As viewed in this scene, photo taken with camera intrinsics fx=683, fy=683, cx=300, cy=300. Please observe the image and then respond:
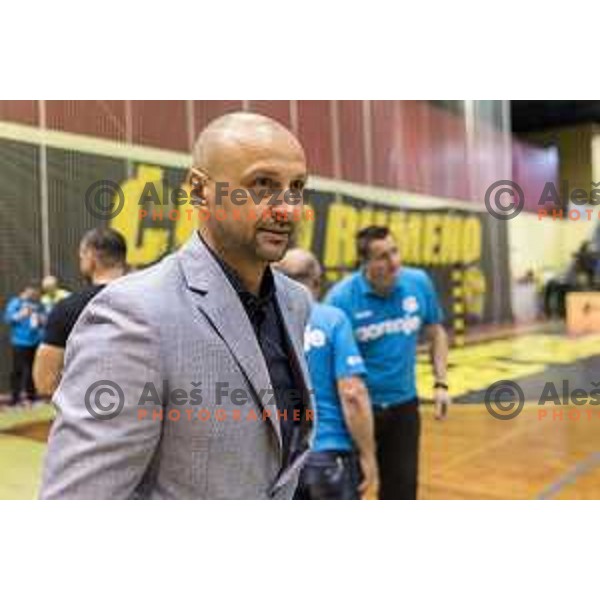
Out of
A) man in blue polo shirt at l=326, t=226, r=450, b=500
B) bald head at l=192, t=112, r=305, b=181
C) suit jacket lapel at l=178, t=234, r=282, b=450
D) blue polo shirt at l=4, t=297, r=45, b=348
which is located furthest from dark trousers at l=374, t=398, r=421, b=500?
bald head at l=192, t=112, r=305, b=181

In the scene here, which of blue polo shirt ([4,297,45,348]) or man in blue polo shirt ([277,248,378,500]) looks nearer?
man in blue polo shirt ([277,248,378,500])

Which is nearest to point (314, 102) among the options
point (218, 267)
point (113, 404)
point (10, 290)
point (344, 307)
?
point (344, 307)

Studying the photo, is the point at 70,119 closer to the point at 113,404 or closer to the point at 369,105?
the point at 369,105

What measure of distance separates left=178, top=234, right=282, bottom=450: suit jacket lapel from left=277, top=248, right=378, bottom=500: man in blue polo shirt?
1095 millimetres

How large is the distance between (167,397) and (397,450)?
1936 mm

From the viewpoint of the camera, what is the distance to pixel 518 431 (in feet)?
14.4

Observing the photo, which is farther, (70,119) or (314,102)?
(314,102)

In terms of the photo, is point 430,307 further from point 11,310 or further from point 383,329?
point 11,310

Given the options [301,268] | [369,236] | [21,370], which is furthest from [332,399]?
[21,370]

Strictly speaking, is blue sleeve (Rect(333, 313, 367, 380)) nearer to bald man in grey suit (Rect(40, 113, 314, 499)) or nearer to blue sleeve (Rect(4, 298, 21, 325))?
bald man in grey suit (Rect(40, 113, 314, 499))

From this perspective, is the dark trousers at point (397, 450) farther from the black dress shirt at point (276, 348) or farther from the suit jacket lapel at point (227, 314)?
the suit jacket lapel at point (227, 314)

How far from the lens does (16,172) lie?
2596mm

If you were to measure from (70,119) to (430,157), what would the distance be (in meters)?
2.13

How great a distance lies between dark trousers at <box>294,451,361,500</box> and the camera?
2.08m
